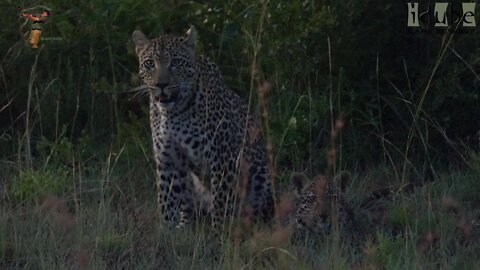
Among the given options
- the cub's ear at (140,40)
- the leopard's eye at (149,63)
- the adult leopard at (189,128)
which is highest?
the cub's ear at (140,40)

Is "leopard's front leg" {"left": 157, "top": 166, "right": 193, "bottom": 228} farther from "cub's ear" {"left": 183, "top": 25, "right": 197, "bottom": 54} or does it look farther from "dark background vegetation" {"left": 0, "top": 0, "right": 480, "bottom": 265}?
"cub's ear" {"left": 183, "top": 25, "right": 197, "bottom": 54}

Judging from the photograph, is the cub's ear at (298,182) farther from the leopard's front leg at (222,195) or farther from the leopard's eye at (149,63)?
the leopard's eye at (149,63)

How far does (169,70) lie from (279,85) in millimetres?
→ 1627

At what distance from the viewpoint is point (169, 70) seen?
7.40m

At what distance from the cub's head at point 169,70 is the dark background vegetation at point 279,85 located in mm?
380

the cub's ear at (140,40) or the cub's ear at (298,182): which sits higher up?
the cub's ear at (140,40)

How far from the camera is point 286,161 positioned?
28.0 ft

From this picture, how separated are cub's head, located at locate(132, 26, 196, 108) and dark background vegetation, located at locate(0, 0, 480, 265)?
0.38m

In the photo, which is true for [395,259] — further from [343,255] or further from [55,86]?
[55,86]

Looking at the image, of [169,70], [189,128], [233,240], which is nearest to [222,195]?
[189,128]

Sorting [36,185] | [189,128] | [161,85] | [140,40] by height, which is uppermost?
[140,40]

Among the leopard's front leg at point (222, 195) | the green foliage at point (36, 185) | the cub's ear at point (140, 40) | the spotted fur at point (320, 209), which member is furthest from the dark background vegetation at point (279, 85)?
the spotted fur at point (320, 209)

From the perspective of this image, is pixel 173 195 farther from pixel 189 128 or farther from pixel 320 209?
pixel 320 209

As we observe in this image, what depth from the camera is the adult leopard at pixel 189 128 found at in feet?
24.4
